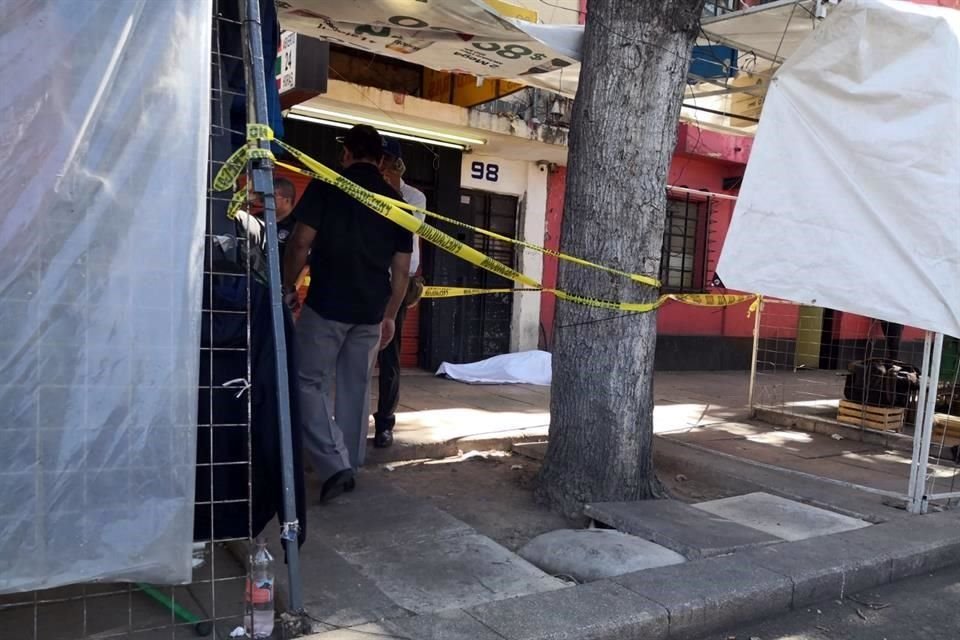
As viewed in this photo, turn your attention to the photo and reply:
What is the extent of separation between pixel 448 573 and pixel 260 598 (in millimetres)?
990

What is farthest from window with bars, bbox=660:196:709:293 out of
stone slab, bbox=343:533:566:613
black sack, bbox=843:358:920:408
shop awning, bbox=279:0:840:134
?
stone slab, bbox=343:533:566:613

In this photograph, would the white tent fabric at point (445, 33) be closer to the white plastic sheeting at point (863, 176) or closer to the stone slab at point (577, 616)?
the white plastic sheeting at point (863, 176)

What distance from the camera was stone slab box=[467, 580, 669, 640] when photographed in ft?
9.63

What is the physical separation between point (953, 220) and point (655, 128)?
68.4 inches

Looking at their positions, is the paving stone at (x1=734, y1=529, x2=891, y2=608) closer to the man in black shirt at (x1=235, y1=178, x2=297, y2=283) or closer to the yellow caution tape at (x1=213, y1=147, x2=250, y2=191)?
the man in black shirt at (x1=235, y1=178, x2=297, y2=283)

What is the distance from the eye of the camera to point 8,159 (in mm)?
2289

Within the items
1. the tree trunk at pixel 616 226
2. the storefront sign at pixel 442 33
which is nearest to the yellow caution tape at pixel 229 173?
the tree trunk at pixel 616 226

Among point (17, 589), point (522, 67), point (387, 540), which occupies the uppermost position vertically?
→ point (522, 67)

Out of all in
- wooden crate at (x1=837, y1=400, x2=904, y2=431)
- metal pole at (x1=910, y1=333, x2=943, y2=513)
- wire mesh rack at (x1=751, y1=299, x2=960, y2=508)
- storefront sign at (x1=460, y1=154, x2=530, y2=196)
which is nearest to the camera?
metal pole at (x1=910, y1=333, x2=943, y2=513)

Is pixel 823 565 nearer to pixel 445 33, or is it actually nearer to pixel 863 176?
pixel 863 176

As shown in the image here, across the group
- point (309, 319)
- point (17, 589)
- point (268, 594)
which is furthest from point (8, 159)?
point (309, 319)

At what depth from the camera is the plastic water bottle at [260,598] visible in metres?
2.78

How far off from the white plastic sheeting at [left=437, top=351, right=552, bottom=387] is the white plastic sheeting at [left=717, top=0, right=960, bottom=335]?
5.30 m

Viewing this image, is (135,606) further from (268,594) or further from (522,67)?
(522,67)
